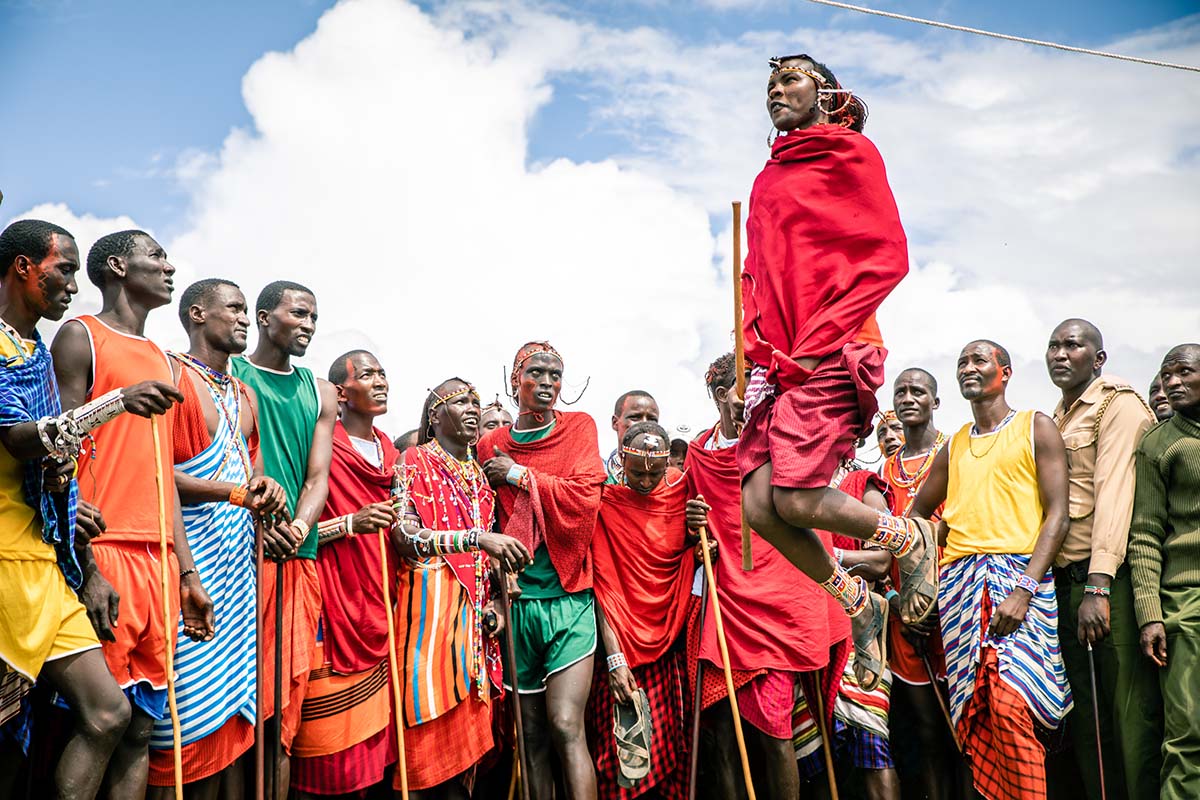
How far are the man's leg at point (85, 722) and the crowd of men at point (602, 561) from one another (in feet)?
0.04

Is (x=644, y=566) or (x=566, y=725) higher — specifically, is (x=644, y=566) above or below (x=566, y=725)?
above

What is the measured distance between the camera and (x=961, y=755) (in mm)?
7836

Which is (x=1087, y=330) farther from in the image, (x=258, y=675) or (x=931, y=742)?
(x=258, y=675)

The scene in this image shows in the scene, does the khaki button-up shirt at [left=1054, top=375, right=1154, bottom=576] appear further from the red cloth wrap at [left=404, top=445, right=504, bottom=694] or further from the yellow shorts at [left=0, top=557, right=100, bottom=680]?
the yellow shorts at [left=0, top=557, right=100, bottom=680]

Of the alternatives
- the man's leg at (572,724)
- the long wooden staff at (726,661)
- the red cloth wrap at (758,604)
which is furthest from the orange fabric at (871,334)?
the man's leg at (572,724)

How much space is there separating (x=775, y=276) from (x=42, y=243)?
3194 mm

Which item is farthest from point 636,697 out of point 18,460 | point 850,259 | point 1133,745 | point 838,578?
point 18,460

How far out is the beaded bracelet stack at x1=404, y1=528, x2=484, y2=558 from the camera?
718cm

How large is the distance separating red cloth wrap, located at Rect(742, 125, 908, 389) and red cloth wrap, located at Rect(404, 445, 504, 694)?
2751mm

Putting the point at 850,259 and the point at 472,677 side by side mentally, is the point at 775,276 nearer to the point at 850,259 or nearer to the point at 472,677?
the point at 850,259

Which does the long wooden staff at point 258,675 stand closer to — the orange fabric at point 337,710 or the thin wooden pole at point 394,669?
the orange fabric at point 337,710

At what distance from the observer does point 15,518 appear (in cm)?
502

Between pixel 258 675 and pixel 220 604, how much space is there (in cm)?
40

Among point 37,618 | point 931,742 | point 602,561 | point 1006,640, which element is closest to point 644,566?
point 602,561
